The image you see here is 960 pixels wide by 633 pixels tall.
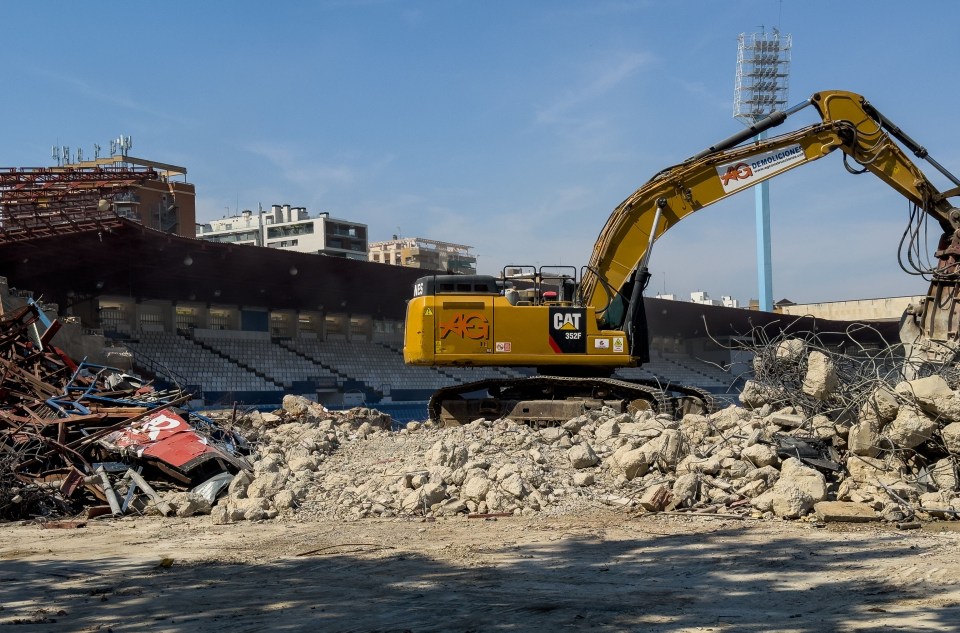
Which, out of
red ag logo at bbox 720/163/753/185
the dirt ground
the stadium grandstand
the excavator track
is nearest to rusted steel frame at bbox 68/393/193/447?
the dirt ground

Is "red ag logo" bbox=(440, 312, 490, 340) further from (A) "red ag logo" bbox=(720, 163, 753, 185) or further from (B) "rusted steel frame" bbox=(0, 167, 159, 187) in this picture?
(B) "rusted steel frame" bbox=(0, 167, 159, 187)

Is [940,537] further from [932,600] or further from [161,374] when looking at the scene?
[161,374]

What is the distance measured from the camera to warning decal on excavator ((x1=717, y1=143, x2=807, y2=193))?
15.3 metres

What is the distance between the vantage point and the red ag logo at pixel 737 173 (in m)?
15.4

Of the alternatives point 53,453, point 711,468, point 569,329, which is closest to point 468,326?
point 569,329

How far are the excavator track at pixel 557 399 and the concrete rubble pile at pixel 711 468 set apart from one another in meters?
2.51

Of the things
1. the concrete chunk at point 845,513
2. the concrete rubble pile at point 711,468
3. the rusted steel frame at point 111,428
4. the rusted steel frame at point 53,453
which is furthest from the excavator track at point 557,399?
the rusted steel frame at point 53,453

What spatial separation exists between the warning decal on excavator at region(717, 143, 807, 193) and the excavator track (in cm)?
353

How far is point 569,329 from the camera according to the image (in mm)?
15102

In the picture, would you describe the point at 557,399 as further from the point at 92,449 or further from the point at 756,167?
the point at 92,449

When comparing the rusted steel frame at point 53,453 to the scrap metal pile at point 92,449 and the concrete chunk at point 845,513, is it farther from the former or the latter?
the concrete chunk at point 845,513

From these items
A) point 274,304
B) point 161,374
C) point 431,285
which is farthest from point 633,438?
point 274,304

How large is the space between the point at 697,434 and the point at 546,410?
429 centimetres

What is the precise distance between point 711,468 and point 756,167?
22.9ft
